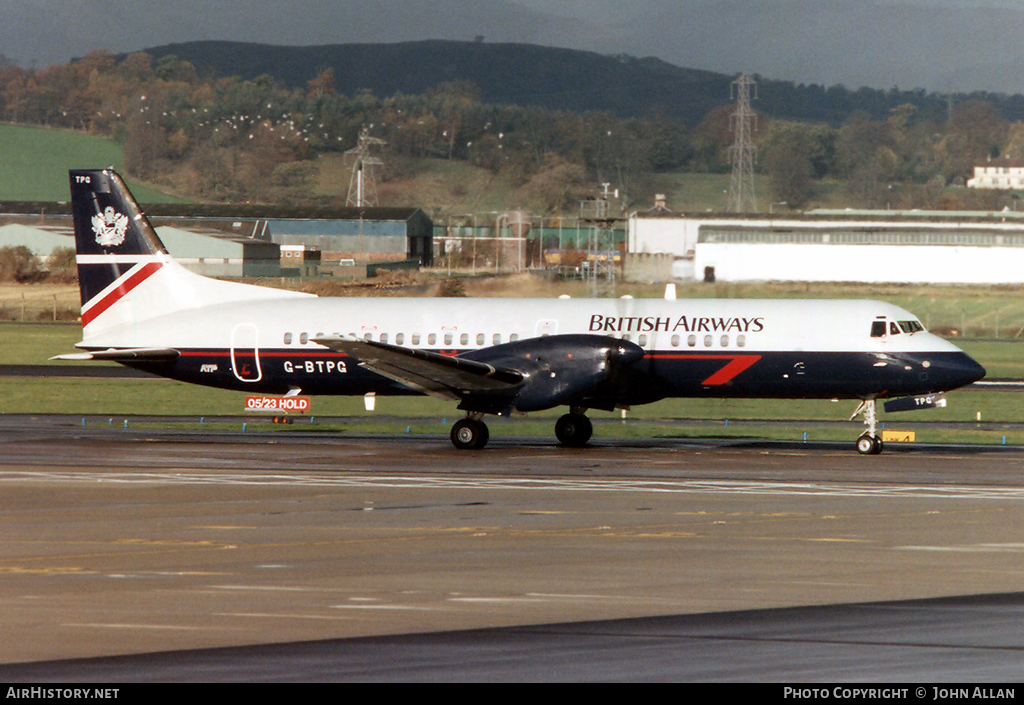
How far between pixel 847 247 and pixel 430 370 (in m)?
64.0

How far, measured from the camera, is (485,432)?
109 ft

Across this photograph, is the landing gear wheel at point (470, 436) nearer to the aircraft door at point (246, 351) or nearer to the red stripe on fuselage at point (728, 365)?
the red stripe on fuselage at point (728, 365)

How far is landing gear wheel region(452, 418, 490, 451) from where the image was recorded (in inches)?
1300

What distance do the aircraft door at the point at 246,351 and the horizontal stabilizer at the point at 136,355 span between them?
5.07 feet

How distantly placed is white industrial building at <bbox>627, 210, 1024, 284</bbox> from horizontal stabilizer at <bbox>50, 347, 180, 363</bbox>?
4564 centimetres

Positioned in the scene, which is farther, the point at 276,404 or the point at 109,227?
the point at 109,227

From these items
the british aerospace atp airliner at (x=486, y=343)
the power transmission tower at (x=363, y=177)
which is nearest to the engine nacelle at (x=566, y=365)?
the british aerospace atp airliner at (x=486, y=343)

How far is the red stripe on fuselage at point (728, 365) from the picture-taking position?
32.6 meters

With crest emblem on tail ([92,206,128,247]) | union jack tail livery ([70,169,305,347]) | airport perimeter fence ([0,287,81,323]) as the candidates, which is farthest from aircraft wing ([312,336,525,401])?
airport perimeter fence ([0,287,81,323])

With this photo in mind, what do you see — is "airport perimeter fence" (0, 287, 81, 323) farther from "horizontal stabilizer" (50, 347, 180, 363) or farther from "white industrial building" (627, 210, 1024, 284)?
"horizontal stabilizer" (50, 347, 180, 363)

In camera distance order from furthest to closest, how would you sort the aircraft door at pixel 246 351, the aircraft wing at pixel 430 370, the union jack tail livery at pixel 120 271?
1. the union jack tail livery at pixel 120 271
2. the aircraft door at pixel 246 351
3. the aircraft wing at pixel 430 370

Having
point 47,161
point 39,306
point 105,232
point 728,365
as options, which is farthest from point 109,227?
point 47,161

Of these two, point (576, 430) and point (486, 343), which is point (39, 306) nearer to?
point (486, 343)

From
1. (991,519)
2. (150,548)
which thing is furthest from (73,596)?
(991,519)
